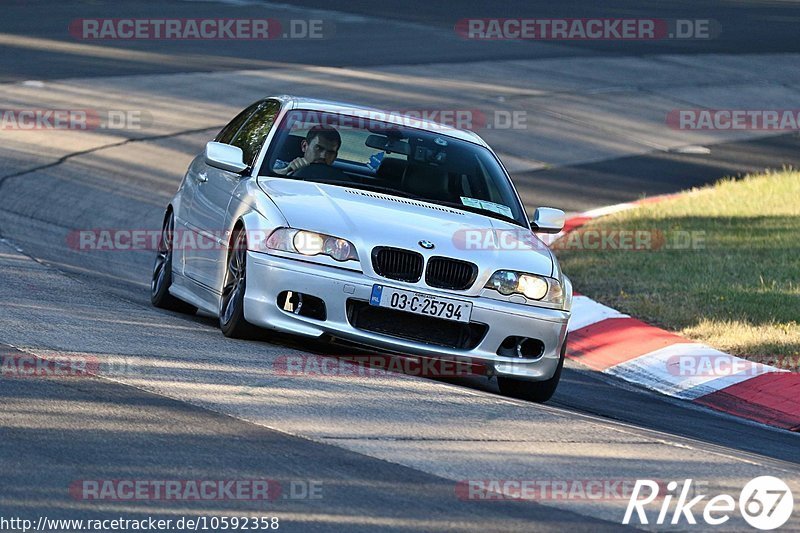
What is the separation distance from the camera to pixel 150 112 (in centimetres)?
2075

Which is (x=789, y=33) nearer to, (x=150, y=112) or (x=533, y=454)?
(x=150, y=112)

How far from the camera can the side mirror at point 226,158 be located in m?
9.29

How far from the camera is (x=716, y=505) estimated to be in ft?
20.5

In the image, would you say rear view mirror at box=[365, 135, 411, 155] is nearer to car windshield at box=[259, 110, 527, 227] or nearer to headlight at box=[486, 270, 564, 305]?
car windshield at box=[259, 110, 527, 227]

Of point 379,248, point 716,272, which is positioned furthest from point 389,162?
point 716,272

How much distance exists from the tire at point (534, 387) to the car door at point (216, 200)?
1885mm

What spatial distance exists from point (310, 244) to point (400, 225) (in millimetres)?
538

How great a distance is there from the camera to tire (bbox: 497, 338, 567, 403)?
886 cm
